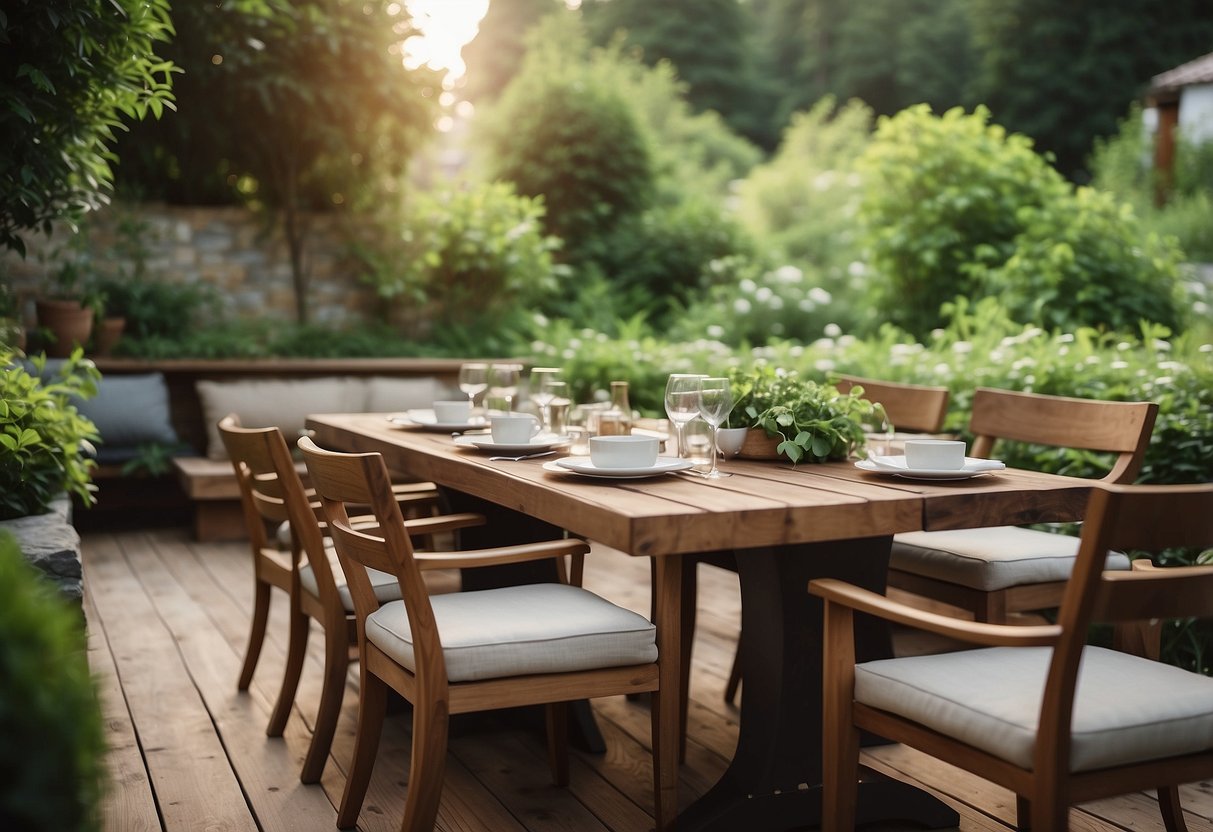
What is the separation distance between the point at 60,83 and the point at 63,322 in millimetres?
2833

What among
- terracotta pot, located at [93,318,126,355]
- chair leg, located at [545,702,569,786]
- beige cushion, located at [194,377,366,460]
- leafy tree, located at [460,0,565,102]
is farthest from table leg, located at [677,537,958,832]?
leafy tree, located at [460,0,565,102]

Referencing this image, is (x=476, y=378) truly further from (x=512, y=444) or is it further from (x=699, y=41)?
(x=699, y=41)

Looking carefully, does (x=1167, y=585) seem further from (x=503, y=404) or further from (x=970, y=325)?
(x=970, y=325)

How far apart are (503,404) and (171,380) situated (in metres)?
3.74

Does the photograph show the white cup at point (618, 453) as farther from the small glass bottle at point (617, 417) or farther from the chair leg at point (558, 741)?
the chair leg at point (558, 741)

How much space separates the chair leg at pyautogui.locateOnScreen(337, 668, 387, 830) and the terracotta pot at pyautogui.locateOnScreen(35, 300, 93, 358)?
13.5 ft

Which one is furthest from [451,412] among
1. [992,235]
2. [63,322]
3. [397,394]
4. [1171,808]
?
[992,235]

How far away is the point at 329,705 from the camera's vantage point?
8.47ft

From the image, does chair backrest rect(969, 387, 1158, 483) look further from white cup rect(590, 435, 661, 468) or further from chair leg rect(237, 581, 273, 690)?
chair leg rect(237, 581, 273, 690)

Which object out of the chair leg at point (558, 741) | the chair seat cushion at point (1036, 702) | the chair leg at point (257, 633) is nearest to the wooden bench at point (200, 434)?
the chair leg at point (257, 633)

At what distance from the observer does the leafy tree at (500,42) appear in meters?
21.7

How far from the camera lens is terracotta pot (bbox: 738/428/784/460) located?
8.36 ft

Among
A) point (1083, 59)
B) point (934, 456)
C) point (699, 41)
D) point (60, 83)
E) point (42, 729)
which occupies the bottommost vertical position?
point (42, 729)

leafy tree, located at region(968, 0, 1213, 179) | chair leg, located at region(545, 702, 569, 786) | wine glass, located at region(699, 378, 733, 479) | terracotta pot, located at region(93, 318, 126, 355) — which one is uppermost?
leafy tree, located at region(968, 0, 1213, 179)
